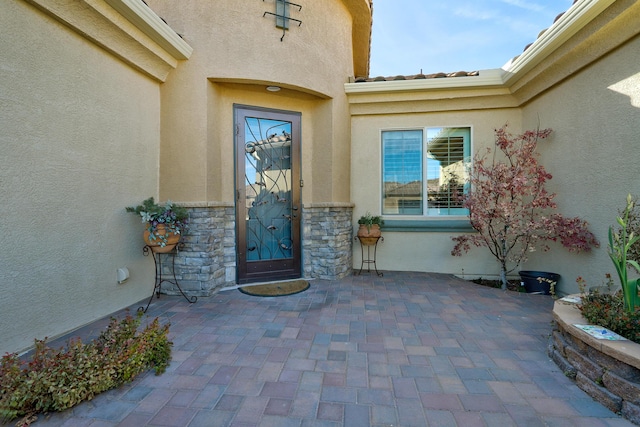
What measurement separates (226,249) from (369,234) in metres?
2.24

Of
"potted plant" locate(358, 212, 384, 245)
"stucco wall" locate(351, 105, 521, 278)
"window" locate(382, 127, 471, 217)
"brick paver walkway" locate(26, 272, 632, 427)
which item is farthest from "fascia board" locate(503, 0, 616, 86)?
"brick paver walkway" locate(26, 272, 632, 427)

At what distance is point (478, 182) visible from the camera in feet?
13.6

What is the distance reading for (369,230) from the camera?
4758 millimetres

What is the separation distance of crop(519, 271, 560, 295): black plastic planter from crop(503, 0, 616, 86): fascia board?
288cm

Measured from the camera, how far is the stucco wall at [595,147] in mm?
2959

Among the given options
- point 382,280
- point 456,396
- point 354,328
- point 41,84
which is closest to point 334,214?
point 382,280

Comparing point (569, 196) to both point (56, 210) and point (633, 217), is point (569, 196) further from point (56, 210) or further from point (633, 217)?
point (56, 210)

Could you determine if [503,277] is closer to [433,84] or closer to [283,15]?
[433,84]

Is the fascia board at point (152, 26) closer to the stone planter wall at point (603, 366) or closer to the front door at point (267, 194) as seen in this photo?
the front door at point (267, 194)

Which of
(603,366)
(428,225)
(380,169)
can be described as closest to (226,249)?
(380,169)

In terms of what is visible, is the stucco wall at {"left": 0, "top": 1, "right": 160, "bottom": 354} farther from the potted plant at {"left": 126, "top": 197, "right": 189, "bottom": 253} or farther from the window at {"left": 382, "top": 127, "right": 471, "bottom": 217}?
the window at {"left": 382, "top": 127, "right": 471, "bottom": 217}

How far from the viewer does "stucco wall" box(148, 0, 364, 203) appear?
375 centimetres

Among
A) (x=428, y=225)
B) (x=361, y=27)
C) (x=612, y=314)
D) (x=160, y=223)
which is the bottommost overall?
(x=612, y=314)

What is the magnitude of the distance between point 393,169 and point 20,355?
508 cm
